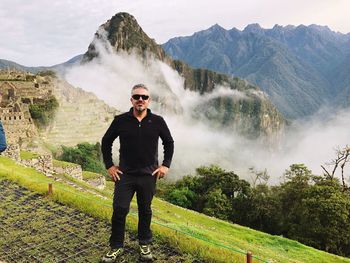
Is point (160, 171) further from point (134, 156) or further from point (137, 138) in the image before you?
point (137, 138)

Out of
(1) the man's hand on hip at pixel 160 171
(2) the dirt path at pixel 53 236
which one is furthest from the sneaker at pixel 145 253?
(1) the man's hand on hip at pixel 160 171

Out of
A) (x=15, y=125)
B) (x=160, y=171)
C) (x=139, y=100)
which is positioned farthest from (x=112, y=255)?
(x=15, y=125)

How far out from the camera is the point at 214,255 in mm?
8398

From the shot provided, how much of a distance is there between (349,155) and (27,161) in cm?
4028

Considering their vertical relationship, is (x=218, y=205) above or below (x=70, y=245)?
below

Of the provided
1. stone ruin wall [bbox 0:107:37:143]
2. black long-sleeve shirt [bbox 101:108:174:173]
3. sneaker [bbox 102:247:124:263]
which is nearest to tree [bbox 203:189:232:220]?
stone ruin wall [bbox 0:107:37:143]

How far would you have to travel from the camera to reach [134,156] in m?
7.85

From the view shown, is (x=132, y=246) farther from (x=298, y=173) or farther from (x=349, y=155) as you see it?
(x=349, y=155)

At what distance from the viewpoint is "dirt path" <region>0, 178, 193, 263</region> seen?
8719 millimetres

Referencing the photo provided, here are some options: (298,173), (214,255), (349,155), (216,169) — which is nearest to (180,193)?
(216,169)

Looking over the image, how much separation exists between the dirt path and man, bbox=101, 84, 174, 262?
98cm

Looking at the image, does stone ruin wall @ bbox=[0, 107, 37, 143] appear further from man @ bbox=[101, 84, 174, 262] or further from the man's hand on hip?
the man's hand on hip

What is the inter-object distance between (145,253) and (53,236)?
3.23 meters

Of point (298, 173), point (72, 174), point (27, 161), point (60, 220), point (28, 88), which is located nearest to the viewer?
point (60, 220)
